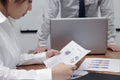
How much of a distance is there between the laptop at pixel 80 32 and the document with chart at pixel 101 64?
5.0 inches

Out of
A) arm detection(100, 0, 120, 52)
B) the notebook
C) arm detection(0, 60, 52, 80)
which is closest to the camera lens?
arm detection(0, 60, 52, 80)

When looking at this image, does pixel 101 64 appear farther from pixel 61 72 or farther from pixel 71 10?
pixel 71 10

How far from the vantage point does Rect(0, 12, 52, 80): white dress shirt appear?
3.64ft

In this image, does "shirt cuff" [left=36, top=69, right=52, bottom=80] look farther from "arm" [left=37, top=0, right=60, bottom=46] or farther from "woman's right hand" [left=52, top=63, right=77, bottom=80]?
"arm" [left=37, top=0, right=60, bottom=46]

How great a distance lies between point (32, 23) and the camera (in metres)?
3.05

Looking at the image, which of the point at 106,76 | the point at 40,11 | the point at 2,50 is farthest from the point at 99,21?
the point at 40,11

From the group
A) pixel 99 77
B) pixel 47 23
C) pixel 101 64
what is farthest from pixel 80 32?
pixel 47 23

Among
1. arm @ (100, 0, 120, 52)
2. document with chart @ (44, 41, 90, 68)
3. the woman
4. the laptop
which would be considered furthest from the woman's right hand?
arm @ (100, 0, 120, 52)

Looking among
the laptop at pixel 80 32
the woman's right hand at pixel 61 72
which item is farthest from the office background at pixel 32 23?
the woman's right hand at pixel 61 72

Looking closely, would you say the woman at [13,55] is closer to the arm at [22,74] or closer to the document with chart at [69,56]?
the arm at [22,74]

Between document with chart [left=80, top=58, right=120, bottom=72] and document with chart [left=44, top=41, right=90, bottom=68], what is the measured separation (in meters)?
0.11

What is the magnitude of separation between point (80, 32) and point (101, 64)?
27cm

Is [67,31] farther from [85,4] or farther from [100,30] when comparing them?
[85,4]

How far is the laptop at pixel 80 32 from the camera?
1621 millimetres
